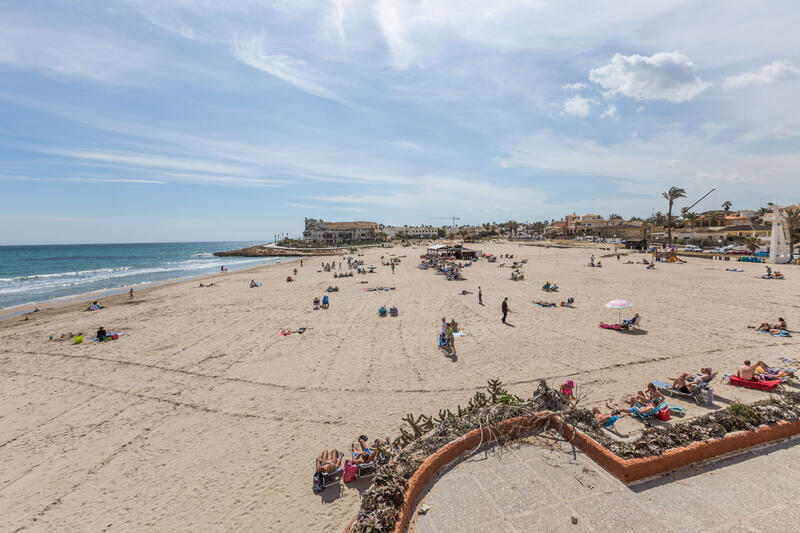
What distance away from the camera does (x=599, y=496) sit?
4.23 meters

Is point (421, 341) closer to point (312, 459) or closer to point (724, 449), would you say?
point (312, 459)

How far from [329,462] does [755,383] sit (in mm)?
9594

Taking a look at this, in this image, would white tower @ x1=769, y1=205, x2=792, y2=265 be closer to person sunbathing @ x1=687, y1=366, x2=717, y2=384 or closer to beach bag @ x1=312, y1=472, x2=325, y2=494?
person sunbathing @ x1=687, y1=366, x2=717, y2=384

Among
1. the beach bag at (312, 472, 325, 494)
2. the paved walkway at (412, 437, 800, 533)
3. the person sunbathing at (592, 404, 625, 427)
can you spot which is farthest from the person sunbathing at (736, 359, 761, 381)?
the beach bag at (312, 472, 325, 494)

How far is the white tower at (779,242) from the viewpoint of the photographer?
31.5 metres

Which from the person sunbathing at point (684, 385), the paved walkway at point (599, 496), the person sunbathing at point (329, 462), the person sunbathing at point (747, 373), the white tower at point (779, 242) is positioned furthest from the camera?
the white tower at point (779, 242)

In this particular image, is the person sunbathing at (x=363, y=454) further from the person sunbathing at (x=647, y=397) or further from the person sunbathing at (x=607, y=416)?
the person sunbathing at (x=647, y=397)

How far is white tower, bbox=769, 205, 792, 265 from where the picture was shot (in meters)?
31.5

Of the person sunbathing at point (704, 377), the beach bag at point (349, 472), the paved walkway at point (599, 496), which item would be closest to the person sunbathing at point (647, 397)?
the person sunbathing at point (704, 377)

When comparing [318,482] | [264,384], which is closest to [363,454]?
[318,482]

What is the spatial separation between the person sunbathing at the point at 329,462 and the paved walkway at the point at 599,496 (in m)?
1.95

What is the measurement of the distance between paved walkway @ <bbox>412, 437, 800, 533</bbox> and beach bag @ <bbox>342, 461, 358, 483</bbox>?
1.67 m

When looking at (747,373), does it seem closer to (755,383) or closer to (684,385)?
(755,383)

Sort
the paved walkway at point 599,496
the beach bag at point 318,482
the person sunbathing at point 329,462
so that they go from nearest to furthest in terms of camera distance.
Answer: the paved walkway at point 599,496 < the beach bag at point 318,482 < the person sunbathing at point 329,462
